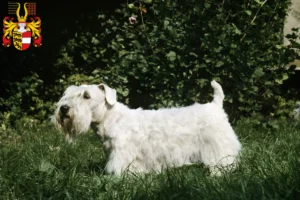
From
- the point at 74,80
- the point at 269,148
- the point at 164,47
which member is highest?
the point at 164,47

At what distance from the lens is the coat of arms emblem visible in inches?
338

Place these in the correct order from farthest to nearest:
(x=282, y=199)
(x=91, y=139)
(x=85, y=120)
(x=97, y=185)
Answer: (x=91, y=139), (x=85, y=120), (x=97, y=185), (x=282, y=199)

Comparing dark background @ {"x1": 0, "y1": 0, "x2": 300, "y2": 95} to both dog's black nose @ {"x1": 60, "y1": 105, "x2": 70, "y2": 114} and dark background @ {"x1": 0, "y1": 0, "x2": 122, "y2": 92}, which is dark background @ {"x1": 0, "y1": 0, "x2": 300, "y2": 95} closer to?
dark background @ {"x1": 0, "y1": 0, "x2": 122, "y2": 92}

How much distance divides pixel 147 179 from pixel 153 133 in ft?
2.14

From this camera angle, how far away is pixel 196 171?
4012 mm

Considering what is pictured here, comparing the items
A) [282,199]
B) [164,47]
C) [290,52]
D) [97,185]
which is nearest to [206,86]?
[164,47]

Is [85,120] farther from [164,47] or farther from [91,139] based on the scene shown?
[164,47]

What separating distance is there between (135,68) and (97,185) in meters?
2.54

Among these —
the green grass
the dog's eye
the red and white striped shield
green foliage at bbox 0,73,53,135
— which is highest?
the dog's eye

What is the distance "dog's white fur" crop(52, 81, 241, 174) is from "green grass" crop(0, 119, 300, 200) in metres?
0.18

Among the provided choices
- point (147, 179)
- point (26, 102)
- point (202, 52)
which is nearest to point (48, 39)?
point (26, 102)

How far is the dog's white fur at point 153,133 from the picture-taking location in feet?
14.4

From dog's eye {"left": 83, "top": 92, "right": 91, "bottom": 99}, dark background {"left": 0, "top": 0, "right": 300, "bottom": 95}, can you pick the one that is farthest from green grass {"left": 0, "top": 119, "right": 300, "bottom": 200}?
dark background {"left": 0, "top": 0, "right": 300, "bottom": 95}

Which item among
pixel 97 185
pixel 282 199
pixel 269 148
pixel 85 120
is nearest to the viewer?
pixel 282 199
